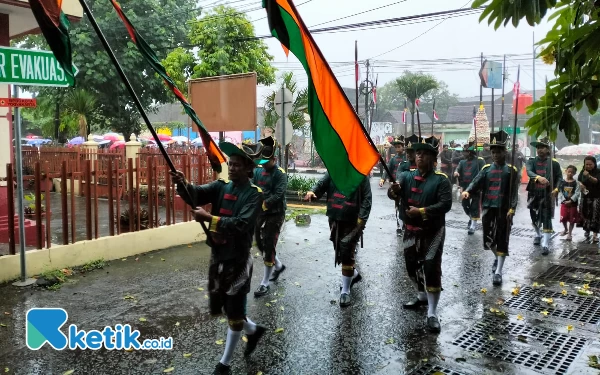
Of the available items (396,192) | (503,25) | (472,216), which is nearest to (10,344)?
(396,192)

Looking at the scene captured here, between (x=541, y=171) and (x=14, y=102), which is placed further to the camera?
(x=541, y=171)

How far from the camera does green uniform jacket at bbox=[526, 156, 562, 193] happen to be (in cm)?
931

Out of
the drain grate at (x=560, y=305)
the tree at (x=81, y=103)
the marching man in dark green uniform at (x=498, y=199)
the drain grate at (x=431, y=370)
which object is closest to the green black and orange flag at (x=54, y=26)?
the drain grate at (x=431, y=370)

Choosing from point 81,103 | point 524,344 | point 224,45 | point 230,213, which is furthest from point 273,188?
point 81,103

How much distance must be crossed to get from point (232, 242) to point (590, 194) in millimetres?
8284

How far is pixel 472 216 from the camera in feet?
36.7

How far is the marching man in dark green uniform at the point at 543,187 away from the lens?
30.2 feet

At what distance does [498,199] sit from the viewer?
24.0ft

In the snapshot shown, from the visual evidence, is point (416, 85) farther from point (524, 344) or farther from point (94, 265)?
point (524, 344)

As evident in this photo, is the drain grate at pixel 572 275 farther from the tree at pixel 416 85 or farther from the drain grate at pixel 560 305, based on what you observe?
the tree at pixel 416 85

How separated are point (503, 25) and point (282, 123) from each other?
29.0ft

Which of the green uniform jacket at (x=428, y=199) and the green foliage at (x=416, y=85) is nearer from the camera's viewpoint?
the green uniform jacket at (x=428, y=199)

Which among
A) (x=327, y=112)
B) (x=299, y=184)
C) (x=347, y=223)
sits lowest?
(x=299, y=184)

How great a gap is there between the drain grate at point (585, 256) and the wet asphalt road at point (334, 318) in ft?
0.15
